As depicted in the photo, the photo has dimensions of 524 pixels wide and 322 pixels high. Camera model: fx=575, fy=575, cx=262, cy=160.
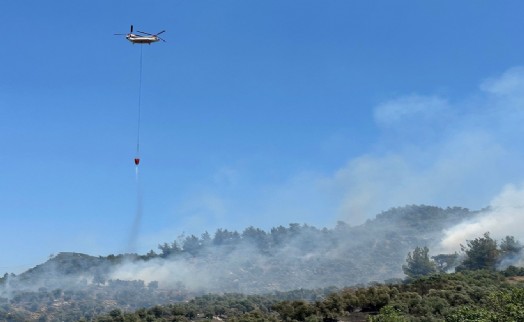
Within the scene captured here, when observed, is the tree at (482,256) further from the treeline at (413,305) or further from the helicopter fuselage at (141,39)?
the helicopter fuselage at (141,39)

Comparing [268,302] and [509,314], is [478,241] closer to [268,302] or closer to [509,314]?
[268,302]

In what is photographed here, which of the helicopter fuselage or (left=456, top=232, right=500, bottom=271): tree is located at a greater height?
the helicopter fuselage

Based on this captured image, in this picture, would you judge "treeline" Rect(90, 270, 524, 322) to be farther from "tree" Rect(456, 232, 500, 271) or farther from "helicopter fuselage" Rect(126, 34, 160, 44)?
"tree" Rect(456, 232, 500, 271)

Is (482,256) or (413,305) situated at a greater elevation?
(482,256)

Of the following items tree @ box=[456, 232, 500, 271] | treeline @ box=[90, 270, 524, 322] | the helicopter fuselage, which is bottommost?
treeline @ box=[90, 270, 524, 322]

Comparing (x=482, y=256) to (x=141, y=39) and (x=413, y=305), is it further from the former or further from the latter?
(x=141, y=39)

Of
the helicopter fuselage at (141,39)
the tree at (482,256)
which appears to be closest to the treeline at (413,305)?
the helicopter fuselage at (141,39)

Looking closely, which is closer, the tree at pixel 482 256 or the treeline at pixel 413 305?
the treeline at pixel 413 305

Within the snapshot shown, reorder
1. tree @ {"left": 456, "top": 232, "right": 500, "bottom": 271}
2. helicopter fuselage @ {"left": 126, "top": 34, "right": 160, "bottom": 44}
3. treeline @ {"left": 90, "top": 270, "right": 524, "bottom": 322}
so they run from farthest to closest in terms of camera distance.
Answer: tree @ {"left": 456, "top": 232, "right": 500, "bottom": 271}, helicopter fuselage @ {"left": 126, "top": 34, "right": 160, "bottom": 44}, treeline @ {"left": 90, "top": 270, "right": 524, "bottom": 322}

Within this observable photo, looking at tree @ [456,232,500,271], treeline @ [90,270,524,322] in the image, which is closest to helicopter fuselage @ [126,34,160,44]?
treeline @ [90,270,524,322]

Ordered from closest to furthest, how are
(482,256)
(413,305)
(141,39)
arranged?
(413,305), (141,39), (482,256)

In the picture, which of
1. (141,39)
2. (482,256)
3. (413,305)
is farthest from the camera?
(482,256)

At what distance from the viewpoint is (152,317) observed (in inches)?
3465

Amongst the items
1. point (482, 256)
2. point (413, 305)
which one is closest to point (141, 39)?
point (413, 305)
